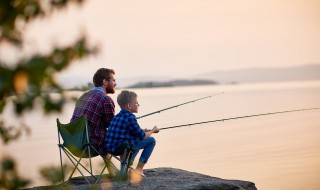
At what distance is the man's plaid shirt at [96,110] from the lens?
18.6 ft

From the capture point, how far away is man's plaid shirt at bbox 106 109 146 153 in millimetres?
5523

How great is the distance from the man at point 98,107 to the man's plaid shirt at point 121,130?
0.13m

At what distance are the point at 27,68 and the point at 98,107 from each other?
4.29 meters

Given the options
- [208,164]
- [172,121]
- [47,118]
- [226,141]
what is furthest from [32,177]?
[172,121]

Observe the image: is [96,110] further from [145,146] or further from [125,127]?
[145,146]

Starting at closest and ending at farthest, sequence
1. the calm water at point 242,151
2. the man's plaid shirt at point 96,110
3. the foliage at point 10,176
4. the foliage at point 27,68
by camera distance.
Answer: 1. the foliage at point 27,68
2. the foliage at point 10,176
3. the man's plaid shirt at point 96,110
4. the calm water at point 242,151

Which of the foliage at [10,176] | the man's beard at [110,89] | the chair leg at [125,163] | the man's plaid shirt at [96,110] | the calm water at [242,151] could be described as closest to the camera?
the foliage at [10,176]

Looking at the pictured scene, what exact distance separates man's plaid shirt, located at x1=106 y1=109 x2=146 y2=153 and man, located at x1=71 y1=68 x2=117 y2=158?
127mm

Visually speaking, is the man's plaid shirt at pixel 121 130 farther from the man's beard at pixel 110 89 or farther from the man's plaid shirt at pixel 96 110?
the man's beard at pixel 110 89

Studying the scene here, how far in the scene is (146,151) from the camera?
5.77m

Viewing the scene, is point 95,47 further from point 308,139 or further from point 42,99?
point 308,139

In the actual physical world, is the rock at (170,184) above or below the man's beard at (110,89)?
below

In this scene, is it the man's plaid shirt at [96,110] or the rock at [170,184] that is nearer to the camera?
the rock at [170,184]

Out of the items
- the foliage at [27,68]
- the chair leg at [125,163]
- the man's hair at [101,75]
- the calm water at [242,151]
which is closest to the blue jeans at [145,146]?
the chair leg at [125,163]
